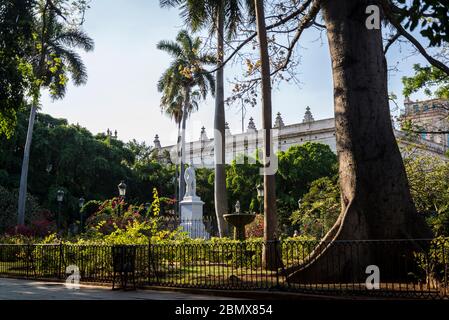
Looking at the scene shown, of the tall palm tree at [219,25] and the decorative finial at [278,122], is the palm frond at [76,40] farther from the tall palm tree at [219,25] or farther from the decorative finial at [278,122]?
the decorative finial at [278,122]

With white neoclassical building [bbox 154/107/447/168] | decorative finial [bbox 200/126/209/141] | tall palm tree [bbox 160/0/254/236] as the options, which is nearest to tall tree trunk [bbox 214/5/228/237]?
tall palm tree [bbox 160/0/254/236]

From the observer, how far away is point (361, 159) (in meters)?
10.8

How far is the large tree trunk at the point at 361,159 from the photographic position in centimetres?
1020

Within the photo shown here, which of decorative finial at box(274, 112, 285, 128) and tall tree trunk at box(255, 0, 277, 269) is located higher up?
decorative finial at box(274, 112, 285, 128)

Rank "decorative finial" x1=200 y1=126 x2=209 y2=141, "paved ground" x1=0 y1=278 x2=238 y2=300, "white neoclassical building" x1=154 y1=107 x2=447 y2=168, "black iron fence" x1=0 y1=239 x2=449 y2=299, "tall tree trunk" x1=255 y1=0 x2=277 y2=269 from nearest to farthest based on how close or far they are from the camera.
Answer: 1. "black iron fence" x1=0 y1=239 x2=449 y2=299
2. "paved ground" x1=0 y1=278 x2=238 y2=300
3. "tall tree trunk" x1=255 y1=0 x2=277 y2=269
4. "white neoclassical building" x1=154 y1=107 x2=447 y2=168
5. "decorative finial" x1=200 y1=126 x2=209 y2=141

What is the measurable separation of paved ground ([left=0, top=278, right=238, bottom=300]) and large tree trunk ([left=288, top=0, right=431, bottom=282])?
2514 millimetres

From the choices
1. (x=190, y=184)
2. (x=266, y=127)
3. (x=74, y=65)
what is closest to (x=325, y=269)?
(x=266, y=127)

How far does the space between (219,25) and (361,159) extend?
13046 millimetres

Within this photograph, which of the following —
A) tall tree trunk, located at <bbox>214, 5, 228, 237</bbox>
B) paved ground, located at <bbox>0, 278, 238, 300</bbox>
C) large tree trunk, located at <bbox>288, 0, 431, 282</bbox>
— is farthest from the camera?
Answer: tall tree trunk, located at <bbox>214, 5, 228, 237</bbox>

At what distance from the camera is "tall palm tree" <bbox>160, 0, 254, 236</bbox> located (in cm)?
1825

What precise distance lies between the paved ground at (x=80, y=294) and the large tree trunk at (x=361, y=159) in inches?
99.0

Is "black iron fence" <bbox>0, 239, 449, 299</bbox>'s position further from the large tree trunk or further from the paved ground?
the paved ground
